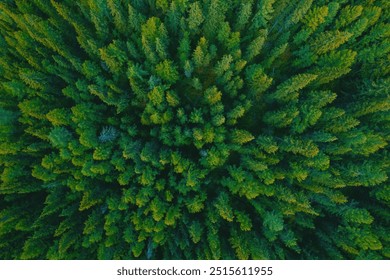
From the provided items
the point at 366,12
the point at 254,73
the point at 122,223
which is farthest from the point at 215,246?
the point at 366,12

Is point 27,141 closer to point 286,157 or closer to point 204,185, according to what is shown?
point 204,185

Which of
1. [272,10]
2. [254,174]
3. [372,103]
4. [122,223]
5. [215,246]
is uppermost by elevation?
[272,10]

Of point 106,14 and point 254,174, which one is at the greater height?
point 106,14

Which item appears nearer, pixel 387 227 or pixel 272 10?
pixel 272 10

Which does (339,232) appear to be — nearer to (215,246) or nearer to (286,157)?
(286,157)

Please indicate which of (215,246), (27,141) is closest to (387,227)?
(215,246)

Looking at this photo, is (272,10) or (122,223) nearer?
(272,10)
